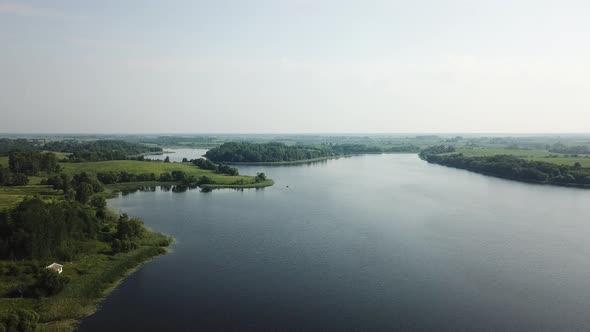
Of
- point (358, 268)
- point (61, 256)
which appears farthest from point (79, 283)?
point (358, 268)

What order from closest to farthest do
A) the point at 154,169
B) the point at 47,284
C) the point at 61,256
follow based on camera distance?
1. the point at 47,284
2. the point at 61,256
3. the point at 154,169

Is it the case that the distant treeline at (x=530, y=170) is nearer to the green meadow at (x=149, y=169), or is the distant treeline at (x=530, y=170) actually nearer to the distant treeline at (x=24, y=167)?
the green meadow at (x=149, y=169)

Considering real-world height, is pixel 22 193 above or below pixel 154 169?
below

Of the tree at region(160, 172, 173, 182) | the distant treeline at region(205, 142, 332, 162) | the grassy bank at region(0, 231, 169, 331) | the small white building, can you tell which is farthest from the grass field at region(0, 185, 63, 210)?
the distant treeline at region(205, 142, 332, 162)

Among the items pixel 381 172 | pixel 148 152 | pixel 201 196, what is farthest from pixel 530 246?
pixel 148 152

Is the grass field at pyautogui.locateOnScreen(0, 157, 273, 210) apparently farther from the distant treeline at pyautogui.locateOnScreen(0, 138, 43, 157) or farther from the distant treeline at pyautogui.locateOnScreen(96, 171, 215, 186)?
the distant treeline at pyautogui.locateOnScreen(0, 138, 43, 157)

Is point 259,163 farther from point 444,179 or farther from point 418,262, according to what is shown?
point 418,262

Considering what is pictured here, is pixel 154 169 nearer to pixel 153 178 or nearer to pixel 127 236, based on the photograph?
pixel 153 178
